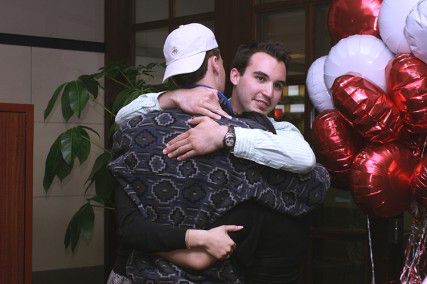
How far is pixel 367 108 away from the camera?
2.09 m

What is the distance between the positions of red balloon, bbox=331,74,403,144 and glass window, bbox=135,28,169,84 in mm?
2106

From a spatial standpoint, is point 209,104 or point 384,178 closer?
point 209,104

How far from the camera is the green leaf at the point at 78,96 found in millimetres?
3547

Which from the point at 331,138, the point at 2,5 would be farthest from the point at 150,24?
the point at 331,138

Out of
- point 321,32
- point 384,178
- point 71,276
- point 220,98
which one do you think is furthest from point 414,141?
point 71,276

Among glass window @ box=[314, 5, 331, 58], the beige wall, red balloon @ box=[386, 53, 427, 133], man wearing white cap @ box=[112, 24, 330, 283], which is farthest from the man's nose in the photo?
the beige wall

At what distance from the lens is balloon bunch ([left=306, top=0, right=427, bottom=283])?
2.04 metres

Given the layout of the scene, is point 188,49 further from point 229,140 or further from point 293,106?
point 293,106

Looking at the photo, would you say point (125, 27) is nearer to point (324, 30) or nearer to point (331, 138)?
point (324, 30)

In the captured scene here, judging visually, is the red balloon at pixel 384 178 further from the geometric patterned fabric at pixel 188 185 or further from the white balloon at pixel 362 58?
the geometric patterned fabric at pixel 188 185

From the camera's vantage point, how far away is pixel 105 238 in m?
4.43

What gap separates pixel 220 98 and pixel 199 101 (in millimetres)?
67

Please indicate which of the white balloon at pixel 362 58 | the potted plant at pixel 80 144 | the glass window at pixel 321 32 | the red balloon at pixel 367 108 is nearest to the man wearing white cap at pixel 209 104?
the red balloon at pixel 367 108

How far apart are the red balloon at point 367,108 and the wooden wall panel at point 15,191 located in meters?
1.13
